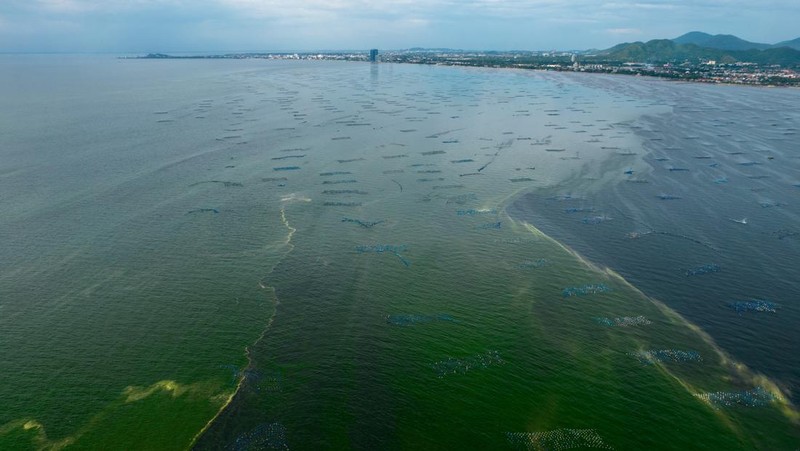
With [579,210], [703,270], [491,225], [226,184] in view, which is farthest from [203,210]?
[703,270]

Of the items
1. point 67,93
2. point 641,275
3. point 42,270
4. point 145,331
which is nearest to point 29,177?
point 42,270

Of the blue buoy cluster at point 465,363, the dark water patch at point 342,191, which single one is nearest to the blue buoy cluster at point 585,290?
the blue buoy cluster at point 465,363

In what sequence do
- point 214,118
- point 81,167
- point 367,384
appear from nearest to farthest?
point 367,384 → point 81,167 → point 214,118

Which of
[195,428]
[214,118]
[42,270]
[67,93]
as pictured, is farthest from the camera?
[67,93]

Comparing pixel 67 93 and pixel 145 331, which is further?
pixel 67 93

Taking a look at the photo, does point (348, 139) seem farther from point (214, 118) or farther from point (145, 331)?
point (145, 331)

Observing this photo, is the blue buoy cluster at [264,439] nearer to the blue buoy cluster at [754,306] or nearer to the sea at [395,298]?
the sea at [395,298]
